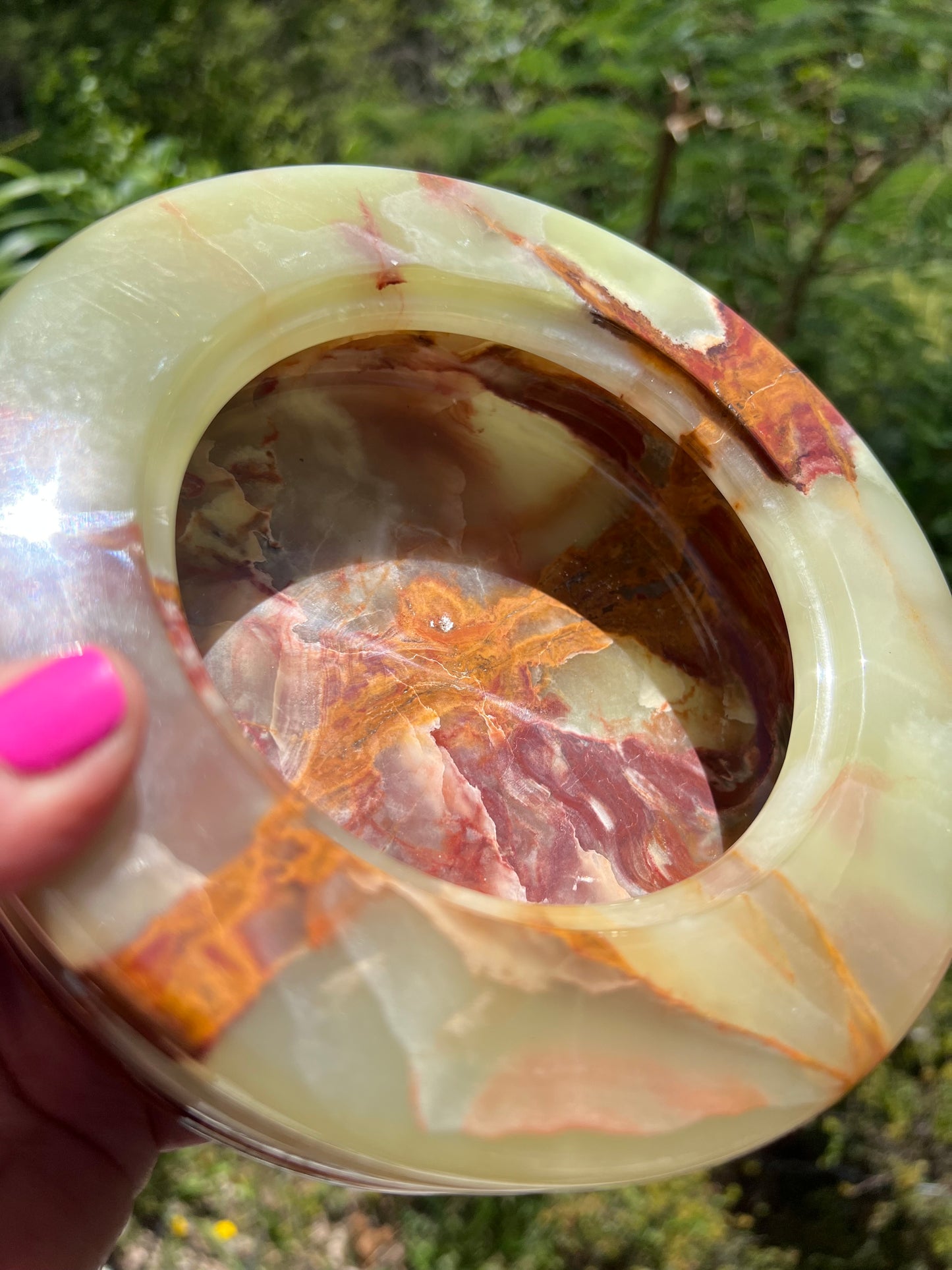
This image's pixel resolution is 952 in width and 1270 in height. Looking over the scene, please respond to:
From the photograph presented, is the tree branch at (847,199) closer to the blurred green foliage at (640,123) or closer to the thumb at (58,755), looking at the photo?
the blurred green foliage at (640,123)

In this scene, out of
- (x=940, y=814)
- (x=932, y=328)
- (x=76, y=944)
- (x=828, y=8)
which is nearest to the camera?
(x=76, y=944)

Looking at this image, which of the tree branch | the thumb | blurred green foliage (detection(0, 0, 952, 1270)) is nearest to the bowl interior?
the thumb

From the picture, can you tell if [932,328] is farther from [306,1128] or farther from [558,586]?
[306,1128]

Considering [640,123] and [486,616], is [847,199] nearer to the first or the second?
[640,123]

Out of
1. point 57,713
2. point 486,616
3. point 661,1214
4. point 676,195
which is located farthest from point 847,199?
point 661,1214

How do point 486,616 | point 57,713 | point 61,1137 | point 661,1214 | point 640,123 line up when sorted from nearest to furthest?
point 57,713 → point 486,616 → point 61,1137 → point 640,123 → point 661,1214

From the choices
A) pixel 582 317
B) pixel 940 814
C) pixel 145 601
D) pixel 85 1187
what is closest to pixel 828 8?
pixel 582 317

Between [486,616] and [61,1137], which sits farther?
[61,1137]
